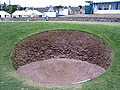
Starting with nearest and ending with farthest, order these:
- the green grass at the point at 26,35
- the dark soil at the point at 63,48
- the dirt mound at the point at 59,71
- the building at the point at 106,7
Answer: the green grass at the point at 26,35 → the dirt mound at the point at 59,71 → the dark soil at the point at 63,48 → the building at the point at 106,7

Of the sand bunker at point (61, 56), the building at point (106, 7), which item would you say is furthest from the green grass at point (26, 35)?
the building at point (106, 7)

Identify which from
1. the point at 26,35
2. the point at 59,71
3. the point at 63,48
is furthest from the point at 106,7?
the point at 59,71

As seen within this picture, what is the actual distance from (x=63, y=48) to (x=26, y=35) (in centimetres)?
361

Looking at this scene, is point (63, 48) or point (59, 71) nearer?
point (59, 71)

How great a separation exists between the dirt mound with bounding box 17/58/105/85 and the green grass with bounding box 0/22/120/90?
2.54ft

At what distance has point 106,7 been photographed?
2116 inches

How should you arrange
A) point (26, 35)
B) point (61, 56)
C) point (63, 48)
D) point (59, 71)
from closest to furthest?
1. point (59, 71)
2. point (61, 56)
3. point (63, 48)
4. point (26, 35)

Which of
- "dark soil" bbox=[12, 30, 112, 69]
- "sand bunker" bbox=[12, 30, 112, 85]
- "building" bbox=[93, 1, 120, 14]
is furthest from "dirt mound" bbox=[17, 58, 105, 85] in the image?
"building" bbox=[93, 1, 120, 14]

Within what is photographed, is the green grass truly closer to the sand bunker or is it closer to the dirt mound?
the sand bunker

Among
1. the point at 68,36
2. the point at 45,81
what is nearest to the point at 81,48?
the point at 68,36

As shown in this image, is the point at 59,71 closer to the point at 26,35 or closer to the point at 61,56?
the point at 61,56

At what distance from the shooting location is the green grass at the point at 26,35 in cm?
1362

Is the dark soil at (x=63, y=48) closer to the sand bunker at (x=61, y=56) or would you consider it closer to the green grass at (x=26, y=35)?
the sand bunker at (x=61, y=56)

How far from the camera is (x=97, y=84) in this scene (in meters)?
13.8
